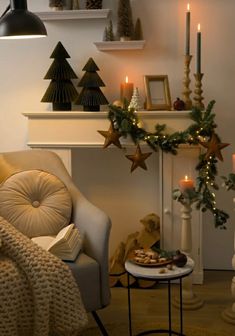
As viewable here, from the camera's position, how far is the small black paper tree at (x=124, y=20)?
118 inches

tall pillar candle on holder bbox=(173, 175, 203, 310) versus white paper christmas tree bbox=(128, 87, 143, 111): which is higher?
white paper christmas tree bbox=(128, 87, 143, 111)

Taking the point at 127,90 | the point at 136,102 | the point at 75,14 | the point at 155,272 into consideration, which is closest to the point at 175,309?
the point at 155,272

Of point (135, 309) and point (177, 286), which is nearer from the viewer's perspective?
point (135, 309)

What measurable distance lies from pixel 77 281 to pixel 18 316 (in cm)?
29

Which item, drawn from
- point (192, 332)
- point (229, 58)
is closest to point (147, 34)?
point (229, 58)

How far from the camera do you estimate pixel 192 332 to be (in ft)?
8.06

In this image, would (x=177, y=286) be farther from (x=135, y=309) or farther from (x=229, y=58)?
(x=229, y=58)

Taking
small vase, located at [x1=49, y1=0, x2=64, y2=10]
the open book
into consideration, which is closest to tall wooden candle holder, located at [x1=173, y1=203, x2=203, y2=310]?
the open book

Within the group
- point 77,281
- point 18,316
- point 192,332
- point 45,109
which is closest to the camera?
point 18,316

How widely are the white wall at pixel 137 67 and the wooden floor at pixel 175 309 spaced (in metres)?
0.33

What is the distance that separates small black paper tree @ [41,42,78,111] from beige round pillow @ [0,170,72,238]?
573mm

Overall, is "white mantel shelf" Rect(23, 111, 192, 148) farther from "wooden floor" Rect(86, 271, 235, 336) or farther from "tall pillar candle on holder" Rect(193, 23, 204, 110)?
"wooden floor" Rect(86, 271, 235, 336)

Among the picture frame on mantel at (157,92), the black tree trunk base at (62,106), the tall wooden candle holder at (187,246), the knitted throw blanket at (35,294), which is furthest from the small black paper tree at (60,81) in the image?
the knitted throw blanket at (35,294)

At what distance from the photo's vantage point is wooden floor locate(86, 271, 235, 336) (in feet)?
8.46
